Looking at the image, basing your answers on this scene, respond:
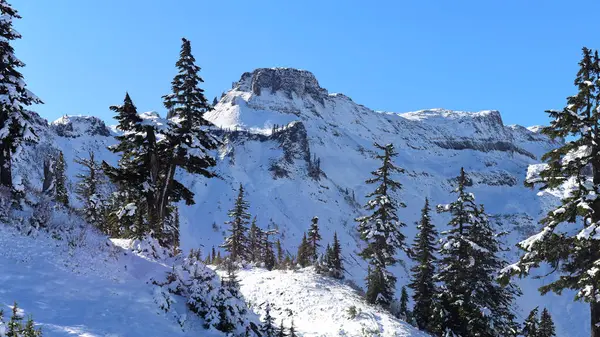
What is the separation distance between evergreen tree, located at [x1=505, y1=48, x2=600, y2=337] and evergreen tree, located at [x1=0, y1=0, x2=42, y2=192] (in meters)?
18.9

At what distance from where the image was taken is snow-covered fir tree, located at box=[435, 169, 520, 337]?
952 inches

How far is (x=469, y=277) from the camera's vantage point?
25016 mm

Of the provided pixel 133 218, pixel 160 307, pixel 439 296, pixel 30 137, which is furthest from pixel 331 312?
pixel 30 137

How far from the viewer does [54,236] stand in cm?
1369

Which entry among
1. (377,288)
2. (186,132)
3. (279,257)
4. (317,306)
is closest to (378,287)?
(377,288)

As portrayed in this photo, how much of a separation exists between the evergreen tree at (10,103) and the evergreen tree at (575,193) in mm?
18930

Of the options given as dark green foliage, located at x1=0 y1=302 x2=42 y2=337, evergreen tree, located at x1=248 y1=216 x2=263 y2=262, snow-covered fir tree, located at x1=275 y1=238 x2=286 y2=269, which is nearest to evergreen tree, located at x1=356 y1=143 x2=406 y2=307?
snow-covered fir tree, located at x1=275 y1=238 x2=286 y2=269

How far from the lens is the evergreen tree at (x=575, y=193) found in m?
12.2

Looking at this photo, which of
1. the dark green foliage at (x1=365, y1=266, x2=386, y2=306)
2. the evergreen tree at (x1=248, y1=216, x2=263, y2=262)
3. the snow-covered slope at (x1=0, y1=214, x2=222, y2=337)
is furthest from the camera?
the evergreen tree at (x1=248, y1=216, x2=263, y2=262)

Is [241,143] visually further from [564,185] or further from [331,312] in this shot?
[564,185]

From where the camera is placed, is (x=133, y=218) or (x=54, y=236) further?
(x=133, y=218)

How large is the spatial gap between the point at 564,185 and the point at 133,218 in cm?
1654

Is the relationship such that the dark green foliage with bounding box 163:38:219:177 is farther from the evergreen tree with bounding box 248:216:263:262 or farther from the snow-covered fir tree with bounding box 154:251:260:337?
the evergreen tree with bounding box 248:216:263:262

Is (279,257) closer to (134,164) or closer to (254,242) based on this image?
(254,242)
